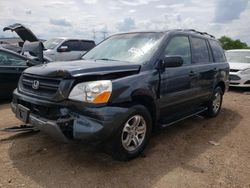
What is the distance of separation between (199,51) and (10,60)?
178 inches

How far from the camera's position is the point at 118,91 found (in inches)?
137

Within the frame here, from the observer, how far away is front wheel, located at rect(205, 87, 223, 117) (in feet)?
20.4

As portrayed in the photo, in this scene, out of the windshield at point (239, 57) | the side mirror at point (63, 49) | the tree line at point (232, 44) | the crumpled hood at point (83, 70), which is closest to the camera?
the crumpled hood at point (83, 70)

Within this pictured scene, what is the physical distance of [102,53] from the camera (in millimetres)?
4871

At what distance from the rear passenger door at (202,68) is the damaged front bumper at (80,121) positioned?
2290 millimetres

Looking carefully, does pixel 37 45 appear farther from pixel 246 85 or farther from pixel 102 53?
pixel 246 85

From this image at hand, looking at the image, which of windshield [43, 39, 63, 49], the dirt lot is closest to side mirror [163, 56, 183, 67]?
the dirt lot

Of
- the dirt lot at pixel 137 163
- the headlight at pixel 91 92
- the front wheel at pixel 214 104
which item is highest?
the headlight at pixel 91 92

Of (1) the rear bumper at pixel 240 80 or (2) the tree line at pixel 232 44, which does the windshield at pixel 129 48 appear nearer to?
(1) the rear bumper at pixel 240 80

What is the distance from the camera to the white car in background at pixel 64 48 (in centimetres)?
1183

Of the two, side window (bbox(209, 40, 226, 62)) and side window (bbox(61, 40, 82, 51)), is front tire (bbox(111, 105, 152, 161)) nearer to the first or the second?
side window (bbox(209, 40, 226, 62))

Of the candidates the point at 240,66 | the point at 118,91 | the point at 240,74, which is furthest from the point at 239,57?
the point at 118,91

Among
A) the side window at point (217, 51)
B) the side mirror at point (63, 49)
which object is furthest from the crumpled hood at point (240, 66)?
the side mirror at point (63, 49)

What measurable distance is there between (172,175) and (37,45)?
21.4 feet
